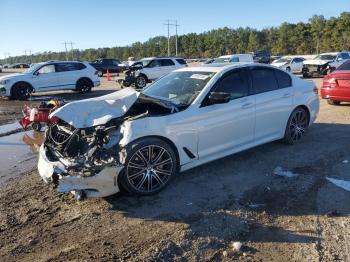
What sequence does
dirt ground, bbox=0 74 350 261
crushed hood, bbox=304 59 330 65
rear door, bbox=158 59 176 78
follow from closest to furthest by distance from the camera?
dirt ground, bbox=0 74 350 261 < rear door, bbox=158 59 176 78 < crushed hood, bbox=304 59 330 65

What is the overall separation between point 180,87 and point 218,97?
2.78 feet

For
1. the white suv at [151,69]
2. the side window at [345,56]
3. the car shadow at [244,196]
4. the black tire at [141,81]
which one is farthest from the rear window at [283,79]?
the side window at [345,56]

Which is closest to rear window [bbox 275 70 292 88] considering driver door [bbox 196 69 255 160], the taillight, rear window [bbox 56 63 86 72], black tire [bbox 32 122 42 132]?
driver door [bbox 196 69 255 160]

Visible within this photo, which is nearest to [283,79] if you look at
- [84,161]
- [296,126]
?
[296,126]

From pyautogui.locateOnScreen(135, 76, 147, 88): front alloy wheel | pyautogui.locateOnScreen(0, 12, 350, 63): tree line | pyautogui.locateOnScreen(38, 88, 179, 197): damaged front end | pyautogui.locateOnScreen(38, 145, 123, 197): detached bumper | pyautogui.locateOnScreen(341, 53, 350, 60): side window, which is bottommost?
pyautogui.locateOnScreen(135, 76, 147, 88): front alloy wheel

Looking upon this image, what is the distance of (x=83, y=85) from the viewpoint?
20.5 m

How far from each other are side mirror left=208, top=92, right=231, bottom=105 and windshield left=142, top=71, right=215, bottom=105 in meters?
0.24

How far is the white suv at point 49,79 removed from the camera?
1828cm

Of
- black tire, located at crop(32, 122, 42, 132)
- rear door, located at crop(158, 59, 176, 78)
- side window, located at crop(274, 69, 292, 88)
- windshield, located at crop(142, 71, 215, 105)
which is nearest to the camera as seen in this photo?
windshield, located at crop(142, 71, 215, 105)

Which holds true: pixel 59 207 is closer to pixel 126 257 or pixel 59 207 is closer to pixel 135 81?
pixel 126 257

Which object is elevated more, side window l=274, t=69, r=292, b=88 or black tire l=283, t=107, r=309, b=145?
side window l=274, t=69, r=292, b=88

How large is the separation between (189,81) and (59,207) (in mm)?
2791

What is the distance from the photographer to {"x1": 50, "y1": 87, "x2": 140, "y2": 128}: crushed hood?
5.32m

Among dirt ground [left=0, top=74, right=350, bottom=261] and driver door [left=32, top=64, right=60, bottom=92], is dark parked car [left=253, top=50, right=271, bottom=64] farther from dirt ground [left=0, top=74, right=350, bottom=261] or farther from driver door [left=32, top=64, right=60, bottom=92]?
dirt ground [left=0, top=74, right=350, bottom=261]
